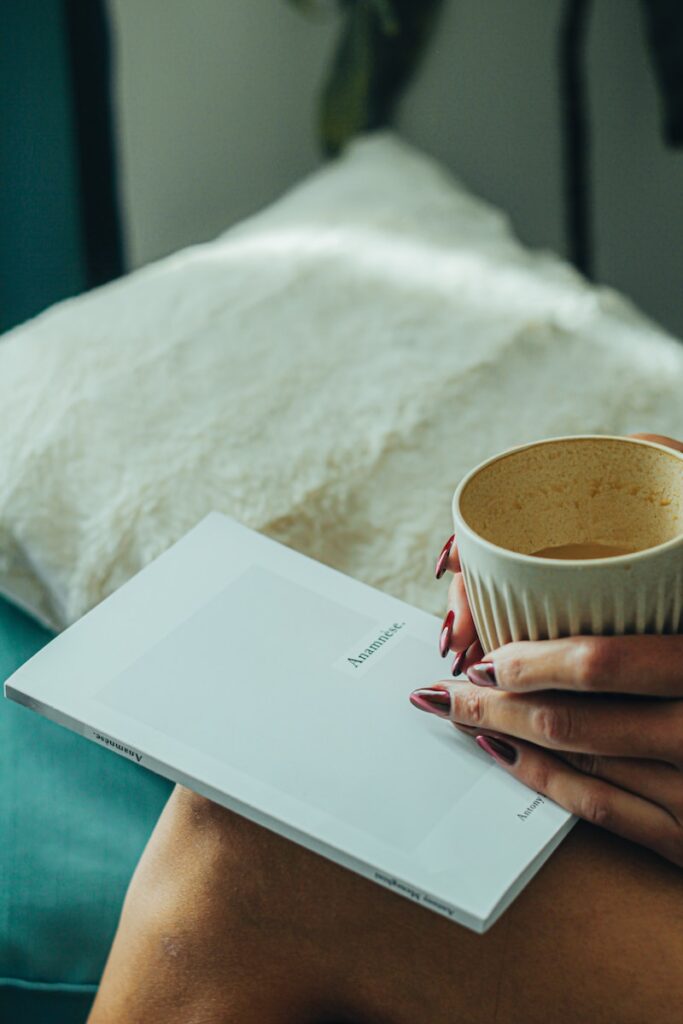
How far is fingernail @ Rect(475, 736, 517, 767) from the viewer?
19.9 inches

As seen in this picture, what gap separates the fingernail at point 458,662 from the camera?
54 centimetres

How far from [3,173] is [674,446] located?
0.93 metres

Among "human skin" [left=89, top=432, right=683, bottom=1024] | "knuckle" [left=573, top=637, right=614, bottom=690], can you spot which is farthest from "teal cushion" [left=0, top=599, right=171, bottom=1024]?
"knuckle" [left=573, top=637, right=614, bottom=690]

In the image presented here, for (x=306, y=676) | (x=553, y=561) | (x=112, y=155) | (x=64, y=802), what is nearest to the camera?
(x=553, y=561)

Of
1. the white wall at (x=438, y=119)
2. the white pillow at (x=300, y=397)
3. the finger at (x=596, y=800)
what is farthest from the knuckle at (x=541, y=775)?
the white wall at (x=438, y=119)

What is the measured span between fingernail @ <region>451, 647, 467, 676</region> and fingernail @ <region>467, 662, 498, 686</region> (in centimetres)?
6

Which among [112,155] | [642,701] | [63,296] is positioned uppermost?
[642,701]

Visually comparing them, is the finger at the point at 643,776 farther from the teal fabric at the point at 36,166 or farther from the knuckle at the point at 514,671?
the teal fabric at the point at 36,166

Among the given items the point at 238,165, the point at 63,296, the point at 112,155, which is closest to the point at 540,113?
the point at 238,165

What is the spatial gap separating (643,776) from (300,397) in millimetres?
426

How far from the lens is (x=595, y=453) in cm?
52

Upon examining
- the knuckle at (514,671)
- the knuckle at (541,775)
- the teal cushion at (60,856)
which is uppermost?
the knuckle at (514,671)

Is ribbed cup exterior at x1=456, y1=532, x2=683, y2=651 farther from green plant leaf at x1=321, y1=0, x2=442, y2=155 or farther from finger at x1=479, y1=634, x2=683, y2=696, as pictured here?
green plant leaf at x1=321, y1=0, x2=442, y2=155

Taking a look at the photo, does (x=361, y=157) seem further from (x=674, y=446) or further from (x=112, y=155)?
(x=674, y=446)
